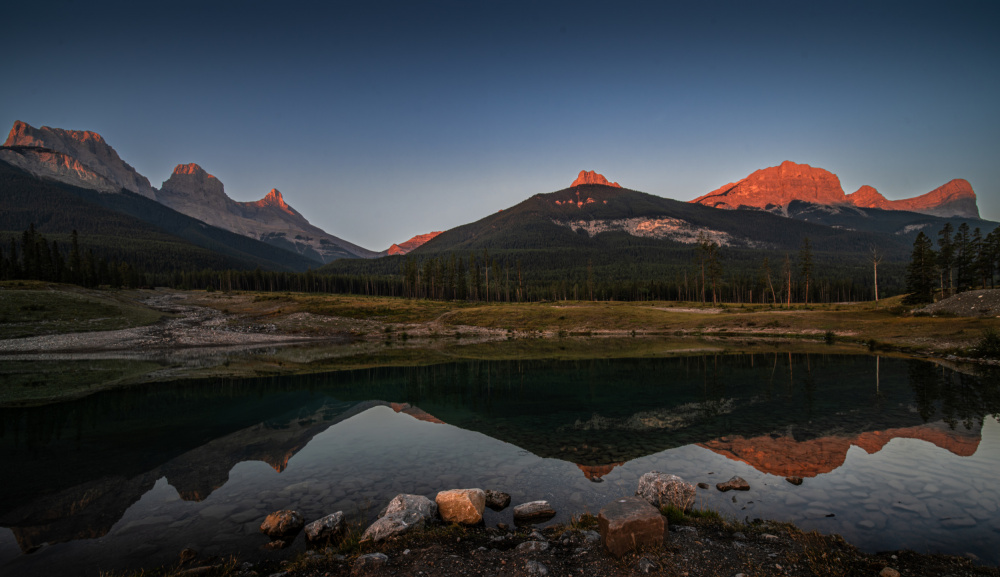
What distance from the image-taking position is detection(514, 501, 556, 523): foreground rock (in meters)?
11.5

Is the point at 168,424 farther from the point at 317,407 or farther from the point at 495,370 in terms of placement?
the point at 495,370

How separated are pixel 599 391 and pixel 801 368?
21450 millimetres

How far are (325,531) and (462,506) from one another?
343 cm

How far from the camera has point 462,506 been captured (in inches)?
449

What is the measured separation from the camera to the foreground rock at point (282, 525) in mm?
10680

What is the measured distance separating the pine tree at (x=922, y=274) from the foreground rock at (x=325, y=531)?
10125 centimetres

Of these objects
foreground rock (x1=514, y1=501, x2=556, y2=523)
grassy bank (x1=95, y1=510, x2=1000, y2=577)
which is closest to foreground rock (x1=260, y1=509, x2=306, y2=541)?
grassy bank (x1=95, y1=510, x2=1000, y2=577)

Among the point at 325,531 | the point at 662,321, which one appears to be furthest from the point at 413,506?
the point at 662,321

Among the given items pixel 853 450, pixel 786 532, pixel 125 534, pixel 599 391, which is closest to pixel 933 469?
pixel 853 450

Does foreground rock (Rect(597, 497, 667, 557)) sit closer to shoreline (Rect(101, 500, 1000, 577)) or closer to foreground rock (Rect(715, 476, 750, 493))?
shoreline (Rect(101, 500, 1000, 577))

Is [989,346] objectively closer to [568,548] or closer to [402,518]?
[568,548]

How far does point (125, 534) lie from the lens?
10906 mm

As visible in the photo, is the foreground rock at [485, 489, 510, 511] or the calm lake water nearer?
the calm lake water

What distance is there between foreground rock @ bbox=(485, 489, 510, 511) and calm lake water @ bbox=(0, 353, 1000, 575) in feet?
1.69
